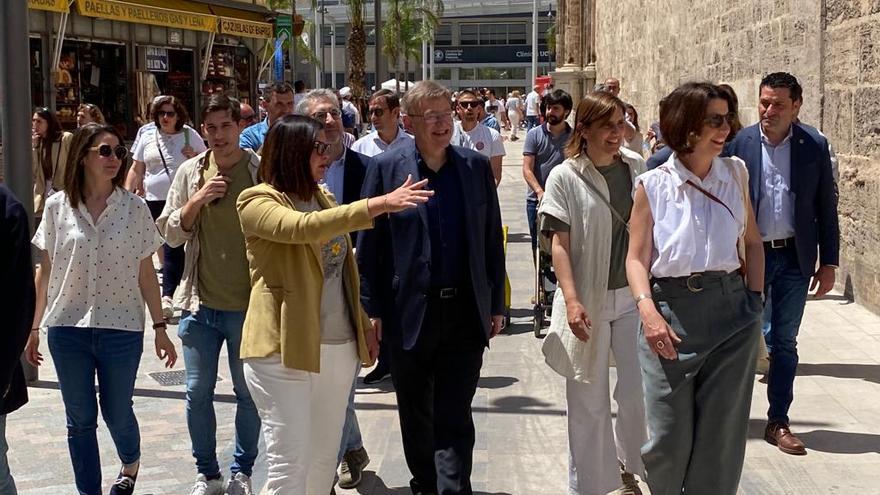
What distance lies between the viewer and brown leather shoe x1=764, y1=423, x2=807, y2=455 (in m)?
6.07

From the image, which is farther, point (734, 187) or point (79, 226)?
point (79, 226)

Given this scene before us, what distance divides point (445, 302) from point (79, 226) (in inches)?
63.1

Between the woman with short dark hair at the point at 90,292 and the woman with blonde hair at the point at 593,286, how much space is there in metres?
1.80

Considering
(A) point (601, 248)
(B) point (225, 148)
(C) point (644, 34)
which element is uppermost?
(C) point (644, 34)

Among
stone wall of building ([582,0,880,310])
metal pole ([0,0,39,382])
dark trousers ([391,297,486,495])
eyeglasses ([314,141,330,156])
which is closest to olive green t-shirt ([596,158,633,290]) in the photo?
dark trousers ([391,297,486,495])

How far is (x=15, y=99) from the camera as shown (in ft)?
23.5

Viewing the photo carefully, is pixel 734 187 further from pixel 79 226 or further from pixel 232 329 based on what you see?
pixel 79 226

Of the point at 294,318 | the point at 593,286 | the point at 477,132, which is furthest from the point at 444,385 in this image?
the point at 477,132

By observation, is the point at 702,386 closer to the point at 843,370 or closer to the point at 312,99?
the point at 312,99

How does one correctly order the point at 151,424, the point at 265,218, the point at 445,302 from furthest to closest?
the point at 151,424 < the point at 445,302 < the point at 265,218

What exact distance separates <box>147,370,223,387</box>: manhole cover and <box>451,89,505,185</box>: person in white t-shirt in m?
3.81

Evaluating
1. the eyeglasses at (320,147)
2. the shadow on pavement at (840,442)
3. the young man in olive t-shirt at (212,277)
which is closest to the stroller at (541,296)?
the shadow on pavement at (840,442)

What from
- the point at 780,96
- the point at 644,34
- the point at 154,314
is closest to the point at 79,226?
the point at 154,314

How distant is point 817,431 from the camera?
21.3ft
